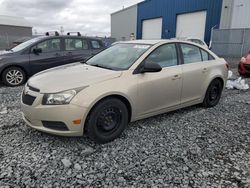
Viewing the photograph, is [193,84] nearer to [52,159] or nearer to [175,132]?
[175,132]

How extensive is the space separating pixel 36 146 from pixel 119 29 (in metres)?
29.4

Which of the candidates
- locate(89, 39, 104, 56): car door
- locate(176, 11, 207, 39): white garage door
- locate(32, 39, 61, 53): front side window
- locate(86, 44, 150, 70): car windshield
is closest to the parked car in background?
locate(89, 39, 104, 56): car door

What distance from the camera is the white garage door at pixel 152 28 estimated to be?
937 inches

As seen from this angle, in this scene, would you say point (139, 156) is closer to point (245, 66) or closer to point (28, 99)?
point (28, 99)

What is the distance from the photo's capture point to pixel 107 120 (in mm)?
3170

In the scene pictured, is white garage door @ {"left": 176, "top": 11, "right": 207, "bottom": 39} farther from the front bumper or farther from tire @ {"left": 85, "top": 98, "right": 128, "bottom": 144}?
the front bumper

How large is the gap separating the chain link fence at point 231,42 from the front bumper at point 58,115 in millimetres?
15315

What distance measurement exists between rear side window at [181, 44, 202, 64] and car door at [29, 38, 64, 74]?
4388 mm

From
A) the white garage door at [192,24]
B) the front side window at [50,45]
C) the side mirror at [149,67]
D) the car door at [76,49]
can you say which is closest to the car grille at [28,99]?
the side mirror at [149,67]

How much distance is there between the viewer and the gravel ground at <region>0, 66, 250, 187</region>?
2.43m

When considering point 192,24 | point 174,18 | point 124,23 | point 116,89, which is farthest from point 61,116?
point 124,23

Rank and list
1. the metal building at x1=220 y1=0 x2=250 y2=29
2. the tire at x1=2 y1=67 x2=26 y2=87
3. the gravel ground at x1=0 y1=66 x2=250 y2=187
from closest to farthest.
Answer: the gravel ground at x1=0 y1=66 x2=250 y2=187 → the tire at x1=2 y1=67 x2=26 y2=87 → the metal building at x1=220 y1=0 x2=250 y2=29

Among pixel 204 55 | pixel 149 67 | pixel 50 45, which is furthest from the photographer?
pixel 50 45

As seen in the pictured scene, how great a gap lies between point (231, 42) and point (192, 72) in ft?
44.5
